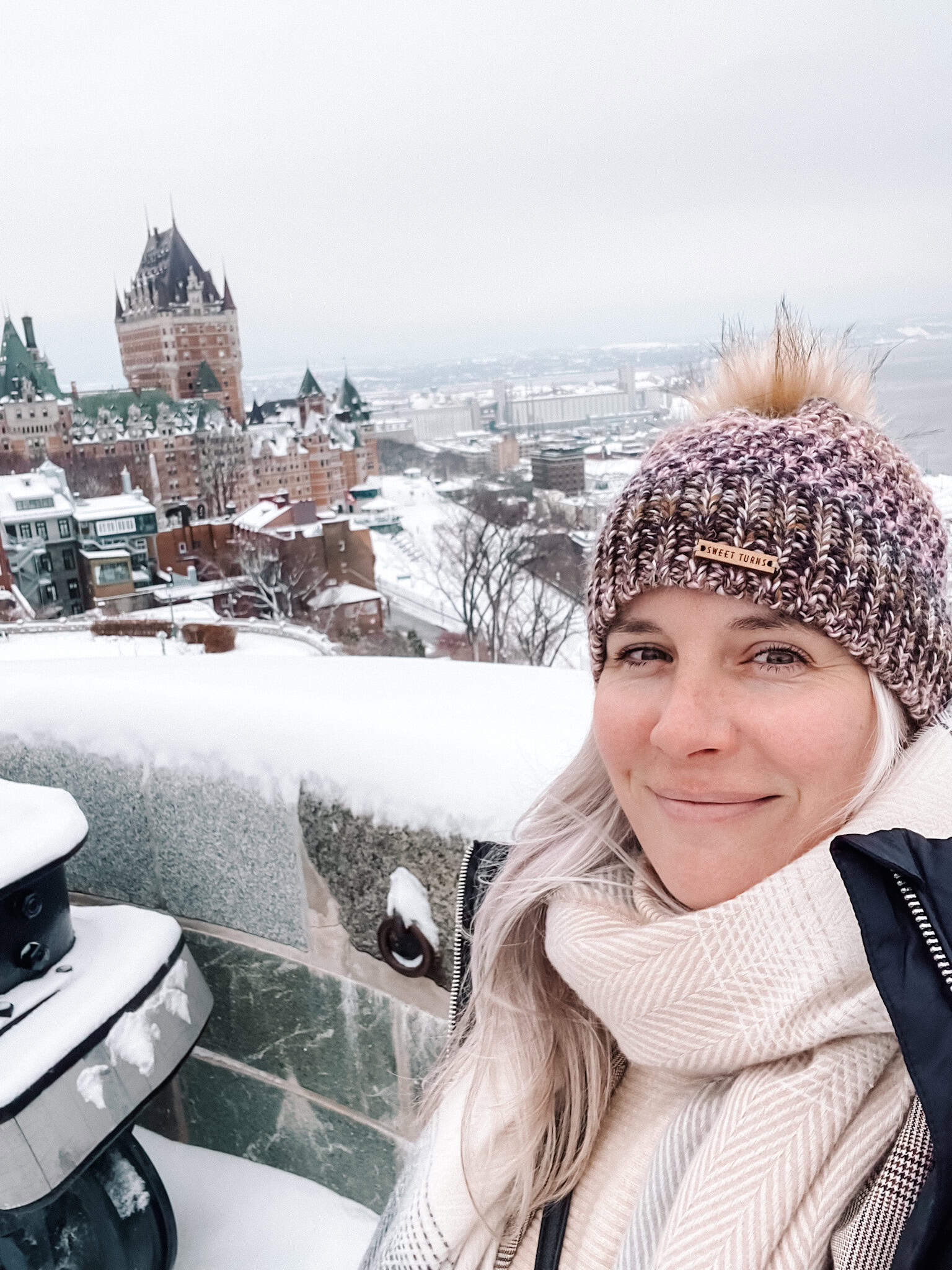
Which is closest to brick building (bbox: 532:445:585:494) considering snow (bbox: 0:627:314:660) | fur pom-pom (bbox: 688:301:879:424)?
snow (bbox: 0:627:314:660)

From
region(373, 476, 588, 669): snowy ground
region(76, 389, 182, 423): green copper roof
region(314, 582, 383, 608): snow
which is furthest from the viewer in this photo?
region(76, 389, 182, 423): green copper roof

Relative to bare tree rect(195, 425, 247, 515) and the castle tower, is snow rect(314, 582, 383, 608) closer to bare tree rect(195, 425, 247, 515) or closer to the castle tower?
bare tree rect(195, 425, 247, 515)

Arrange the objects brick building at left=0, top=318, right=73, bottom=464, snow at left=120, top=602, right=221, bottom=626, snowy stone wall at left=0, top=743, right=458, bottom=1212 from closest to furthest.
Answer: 1. snowy stone wall at left=0, top=743, right=458, bottom=1212
2. snow at left=120, top=602, right=221, bottom=626
3. brick building at left=0, top=318, right=73, bottom=464

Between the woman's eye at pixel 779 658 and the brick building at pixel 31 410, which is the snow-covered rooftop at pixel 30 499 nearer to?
the brick building at pixel 31 410

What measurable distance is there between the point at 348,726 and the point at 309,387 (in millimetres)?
22214

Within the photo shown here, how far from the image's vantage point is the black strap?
33.6 inches

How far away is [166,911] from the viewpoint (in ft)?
5.95

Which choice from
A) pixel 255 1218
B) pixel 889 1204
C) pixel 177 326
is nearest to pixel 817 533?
pixel 889 1204

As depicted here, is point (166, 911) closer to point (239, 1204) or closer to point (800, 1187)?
point (239, 1204)

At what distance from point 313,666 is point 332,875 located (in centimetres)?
56

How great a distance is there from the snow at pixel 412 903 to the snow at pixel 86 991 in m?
0.44

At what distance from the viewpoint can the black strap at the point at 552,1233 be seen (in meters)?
0.85

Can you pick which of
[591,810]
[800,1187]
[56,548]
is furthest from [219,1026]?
[56,548]

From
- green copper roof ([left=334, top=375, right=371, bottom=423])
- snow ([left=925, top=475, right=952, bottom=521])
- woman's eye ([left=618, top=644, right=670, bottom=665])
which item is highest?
green copper roof ([left=334, top=375, right=371, bottom=423])
